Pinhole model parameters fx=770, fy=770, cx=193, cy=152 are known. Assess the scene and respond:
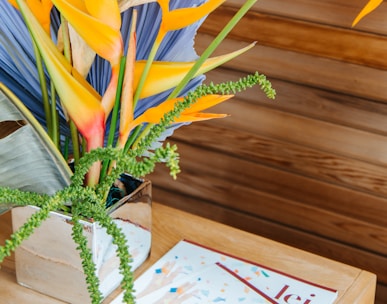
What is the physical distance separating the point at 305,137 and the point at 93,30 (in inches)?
40.7

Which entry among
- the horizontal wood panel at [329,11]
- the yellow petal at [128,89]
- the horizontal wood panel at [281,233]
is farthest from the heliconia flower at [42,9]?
the horizontal wood panel at [281,233]

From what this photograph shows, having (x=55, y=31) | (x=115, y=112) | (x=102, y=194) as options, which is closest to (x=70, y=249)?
(x=102, y=194)

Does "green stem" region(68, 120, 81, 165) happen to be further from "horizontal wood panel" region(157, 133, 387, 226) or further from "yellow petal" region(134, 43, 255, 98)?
"horizontal wood panel" region(157, 133, 387, 226)

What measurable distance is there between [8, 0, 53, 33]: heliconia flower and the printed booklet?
1.34 feet

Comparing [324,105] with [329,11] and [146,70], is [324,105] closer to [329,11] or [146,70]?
[329,11]

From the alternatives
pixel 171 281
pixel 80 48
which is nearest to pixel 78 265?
pixel 171 281

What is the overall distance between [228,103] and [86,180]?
92 cm

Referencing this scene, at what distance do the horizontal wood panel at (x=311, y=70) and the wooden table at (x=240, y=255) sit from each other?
1.93 feet

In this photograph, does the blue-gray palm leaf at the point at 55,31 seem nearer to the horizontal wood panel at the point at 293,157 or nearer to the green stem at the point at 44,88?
the green stem at the point at 44,88

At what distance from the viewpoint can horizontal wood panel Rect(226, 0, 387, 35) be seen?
5.48 ft

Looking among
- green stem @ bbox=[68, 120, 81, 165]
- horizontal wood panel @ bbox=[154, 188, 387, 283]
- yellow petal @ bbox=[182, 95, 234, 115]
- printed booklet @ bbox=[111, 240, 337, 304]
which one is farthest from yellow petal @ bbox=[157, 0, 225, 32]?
horizontal wood panel @ bbox=[154, 188, 387, 283]

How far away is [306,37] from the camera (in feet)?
5.80

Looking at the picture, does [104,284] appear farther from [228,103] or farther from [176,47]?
[228,103]

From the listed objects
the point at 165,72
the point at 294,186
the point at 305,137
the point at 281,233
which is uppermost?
the point at 165,72
